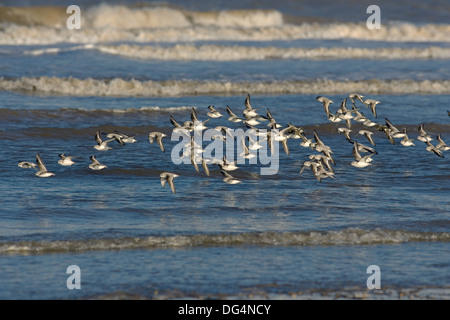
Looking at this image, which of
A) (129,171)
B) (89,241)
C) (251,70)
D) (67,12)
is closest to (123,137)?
(129,171)

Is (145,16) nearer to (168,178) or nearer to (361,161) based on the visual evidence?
(361,161)

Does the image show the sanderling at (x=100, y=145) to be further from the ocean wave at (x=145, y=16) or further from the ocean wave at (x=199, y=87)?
the ocean wave at (x=145, y=16)

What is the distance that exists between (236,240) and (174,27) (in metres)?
30.4

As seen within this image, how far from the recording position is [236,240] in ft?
35.3

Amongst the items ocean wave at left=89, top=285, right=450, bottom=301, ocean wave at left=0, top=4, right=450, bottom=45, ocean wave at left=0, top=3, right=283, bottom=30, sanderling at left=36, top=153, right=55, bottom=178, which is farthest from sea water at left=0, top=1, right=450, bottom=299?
ocean wave at left=0, top=3, right=283, bottom=30

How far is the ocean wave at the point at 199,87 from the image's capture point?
23.2m

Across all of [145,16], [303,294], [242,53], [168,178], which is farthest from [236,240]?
[145,16]

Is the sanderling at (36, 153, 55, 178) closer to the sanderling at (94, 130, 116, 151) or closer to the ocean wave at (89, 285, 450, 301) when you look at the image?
the sanderling at (94, 130, 116, 151)

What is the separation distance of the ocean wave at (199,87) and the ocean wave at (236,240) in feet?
42.8

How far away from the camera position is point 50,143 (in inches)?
671

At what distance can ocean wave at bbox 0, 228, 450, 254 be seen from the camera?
10.3 m

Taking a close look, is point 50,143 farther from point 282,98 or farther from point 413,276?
point 413,276

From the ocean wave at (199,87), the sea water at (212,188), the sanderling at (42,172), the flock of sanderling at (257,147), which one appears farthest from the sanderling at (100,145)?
the ocean wave at (199,87)
